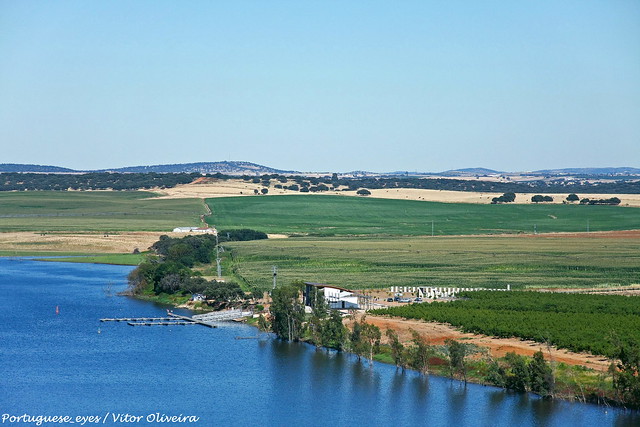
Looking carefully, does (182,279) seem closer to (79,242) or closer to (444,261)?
(444,261)

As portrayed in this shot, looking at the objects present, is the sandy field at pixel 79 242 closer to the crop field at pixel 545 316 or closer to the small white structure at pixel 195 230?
the small white structure at pixel 195 230

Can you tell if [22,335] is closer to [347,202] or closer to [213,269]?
[213,269]

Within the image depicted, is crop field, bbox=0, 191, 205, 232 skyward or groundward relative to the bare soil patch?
skyward

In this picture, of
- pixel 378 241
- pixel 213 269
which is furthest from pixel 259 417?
pixel 378 241

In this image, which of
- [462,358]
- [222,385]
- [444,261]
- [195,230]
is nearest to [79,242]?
[195,230]

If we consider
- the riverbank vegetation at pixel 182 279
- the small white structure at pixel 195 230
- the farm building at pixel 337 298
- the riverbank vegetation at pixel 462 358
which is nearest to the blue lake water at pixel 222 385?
the riverbank vegetation at pixel 462 358


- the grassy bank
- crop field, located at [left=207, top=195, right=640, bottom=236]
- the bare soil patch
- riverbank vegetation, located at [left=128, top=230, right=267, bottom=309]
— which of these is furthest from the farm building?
A: crop field, located at [left=207, top=195, right=640, bottom=236]

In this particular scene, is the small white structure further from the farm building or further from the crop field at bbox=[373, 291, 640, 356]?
the crop field at bbox=[373, 291, 640, 356]
